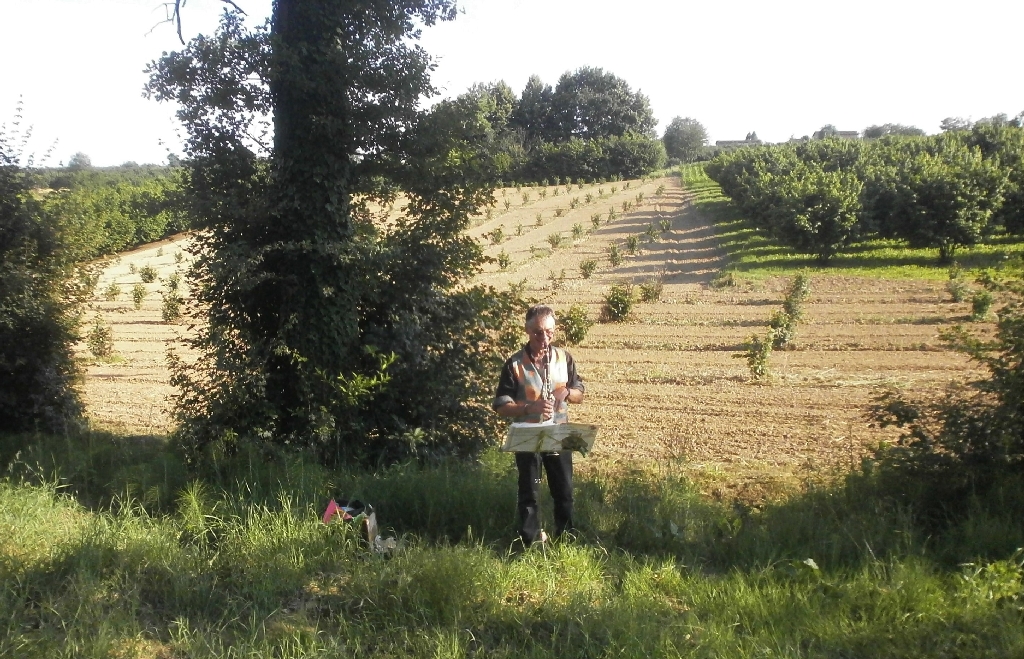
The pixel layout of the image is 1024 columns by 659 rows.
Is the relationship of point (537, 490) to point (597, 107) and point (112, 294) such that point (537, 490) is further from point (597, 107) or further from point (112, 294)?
point (597, 107)

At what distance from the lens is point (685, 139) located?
119562 millimetres

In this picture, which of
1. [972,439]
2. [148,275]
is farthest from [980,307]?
[148,275]

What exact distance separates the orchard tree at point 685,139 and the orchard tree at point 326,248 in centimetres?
11026

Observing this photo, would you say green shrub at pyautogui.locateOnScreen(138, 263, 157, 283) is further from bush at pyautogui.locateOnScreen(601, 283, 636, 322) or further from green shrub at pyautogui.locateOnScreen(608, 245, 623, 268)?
bush at pyautogui.locateOnScreen(601, 283, 636, 322)

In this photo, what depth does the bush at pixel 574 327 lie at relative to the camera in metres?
16.6

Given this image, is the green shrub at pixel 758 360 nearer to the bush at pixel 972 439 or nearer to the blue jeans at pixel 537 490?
the bush at pixel 972 439

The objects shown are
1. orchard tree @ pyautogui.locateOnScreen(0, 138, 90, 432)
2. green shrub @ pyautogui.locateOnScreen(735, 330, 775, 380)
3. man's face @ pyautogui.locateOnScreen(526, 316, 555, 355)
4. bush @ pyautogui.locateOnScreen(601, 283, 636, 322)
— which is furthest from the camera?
bush @ pyautogui.locateOnScreen(601, 283, 636, 322)

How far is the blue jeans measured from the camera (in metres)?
4.65

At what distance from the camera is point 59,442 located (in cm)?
766

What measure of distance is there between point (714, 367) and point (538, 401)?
32.8 ft

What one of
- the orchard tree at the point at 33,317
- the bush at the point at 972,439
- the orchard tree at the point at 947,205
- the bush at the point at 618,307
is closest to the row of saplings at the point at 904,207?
the orchard tree at the point at 947,205

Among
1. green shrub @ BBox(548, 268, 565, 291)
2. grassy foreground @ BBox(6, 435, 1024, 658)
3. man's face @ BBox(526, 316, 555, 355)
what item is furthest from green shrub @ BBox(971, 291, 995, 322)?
man's face @ BBox(526, 316, 555, 355)

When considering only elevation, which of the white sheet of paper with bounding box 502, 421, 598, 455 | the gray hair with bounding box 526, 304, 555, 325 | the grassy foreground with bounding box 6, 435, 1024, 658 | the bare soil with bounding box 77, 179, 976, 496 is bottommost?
the bare soil with bounding box 77, 179, 976, 496

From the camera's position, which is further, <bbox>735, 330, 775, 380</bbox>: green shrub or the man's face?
<bbox>735, 330, 775, 380</bbox>: green shrub
